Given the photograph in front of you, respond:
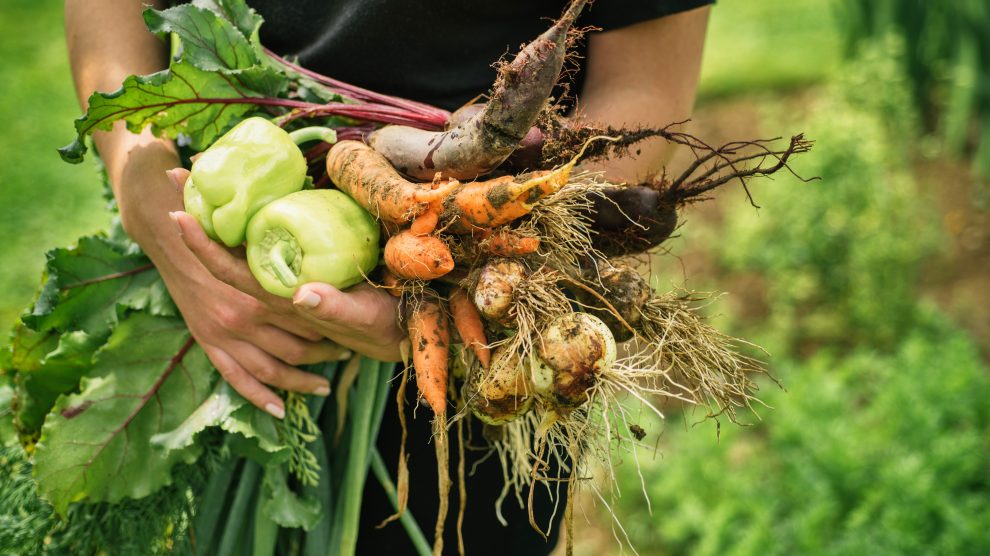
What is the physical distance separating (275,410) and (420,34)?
743 millimetres

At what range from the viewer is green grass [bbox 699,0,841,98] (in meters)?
6.17

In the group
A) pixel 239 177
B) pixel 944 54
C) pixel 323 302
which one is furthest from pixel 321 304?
pixel 944 54

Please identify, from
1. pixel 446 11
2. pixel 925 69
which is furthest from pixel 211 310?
pixel 925 69

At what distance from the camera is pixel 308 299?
121cm

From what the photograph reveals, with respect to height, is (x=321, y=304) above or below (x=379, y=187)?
below

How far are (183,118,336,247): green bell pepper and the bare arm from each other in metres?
0.56

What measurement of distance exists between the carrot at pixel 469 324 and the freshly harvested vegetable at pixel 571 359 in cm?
11

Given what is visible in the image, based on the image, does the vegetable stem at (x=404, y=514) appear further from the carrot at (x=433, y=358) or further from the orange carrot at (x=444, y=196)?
the orange carrot at (x=444, y=196)

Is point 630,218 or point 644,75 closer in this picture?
point 630,218

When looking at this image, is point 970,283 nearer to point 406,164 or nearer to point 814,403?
point 814,403

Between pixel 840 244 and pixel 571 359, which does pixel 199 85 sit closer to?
pixel 571 359

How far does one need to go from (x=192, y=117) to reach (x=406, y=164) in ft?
1.30

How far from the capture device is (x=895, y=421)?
9.53 ft

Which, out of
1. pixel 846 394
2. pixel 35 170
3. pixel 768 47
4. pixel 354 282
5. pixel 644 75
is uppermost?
pixel 768 47
